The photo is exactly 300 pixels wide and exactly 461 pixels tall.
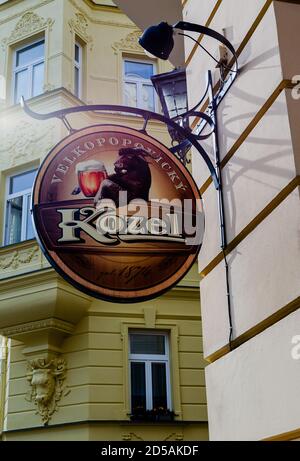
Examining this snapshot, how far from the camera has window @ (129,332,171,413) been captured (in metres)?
11.1

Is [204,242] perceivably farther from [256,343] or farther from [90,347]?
[90,347]

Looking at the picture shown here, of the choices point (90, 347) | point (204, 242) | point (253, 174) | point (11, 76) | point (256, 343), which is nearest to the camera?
point (256, 343)

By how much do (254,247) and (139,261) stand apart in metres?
0.74

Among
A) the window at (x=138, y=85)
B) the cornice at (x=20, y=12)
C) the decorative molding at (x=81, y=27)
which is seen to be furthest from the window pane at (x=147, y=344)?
the cornice at (x=20, y=12)

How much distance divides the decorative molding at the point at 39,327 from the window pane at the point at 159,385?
165 cm

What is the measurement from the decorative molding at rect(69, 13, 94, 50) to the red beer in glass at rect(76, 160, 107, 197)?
9.46 meters

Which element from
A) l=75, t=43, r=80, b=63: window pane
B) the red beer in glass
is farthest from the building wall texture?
l=75, t=43, r=80, b=63: window pane

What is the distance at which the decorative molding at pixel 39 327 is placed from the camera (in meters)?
10.8

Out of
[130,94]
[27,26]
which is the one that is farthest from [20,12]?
[130,94]

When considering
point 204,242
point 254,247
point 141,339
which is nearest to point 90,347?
point 141,339

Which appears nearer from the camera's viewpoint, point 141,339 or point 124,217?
point 124,217

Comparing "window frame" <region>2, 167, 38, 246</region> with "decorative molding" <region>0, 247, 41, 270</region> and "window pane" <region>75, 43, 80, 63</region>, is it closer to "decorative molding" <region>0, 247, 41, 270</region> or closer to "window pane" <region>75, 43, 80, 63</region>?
"decorative molding" <region>0, 247, 41, 270</region>

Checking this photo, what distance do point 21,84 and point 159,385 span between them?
666cm

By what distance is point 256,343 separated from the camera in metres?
3.49
